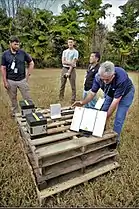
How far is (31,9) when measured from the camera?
45.2 ft

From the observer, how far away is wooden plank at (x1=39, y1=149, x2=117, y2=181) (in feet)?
6.56

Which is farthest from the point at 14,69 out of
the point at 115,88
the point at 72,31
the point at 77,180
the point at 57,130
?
the point at 72,31

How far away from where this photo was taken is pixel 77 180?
6.93ft

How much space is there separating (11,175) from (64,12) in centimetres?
1433

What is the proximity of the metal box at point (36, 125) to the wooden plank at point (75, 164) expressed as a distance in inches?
14.3

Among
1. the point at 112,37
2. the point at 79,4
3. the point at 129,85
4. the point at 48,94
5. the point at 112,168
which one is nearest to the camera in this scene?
the point at 112,168

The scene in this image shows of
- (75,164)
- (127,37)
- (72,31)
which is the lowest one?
(75,164)

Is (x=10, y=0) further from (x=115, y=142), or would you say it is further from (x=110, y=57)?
(x=115, y=142)

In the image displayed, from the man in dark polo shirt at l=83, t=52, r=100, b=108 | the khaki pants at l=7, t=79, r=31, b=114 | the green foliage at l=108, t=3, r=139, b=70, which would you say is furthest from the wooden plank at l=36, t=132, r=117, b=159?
the green foliage at l=108, t=3, r=139, b=70

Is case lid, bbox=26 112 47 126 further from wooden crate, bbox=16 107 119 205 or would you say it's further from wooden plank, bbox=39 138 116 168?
wooden plank, bbox=39 138 116 168

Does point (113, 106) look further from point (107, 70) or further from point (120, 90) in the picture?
point (107, 70)

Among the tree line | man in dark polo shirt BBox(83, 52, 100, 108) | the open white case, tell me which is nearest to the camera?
the open white case

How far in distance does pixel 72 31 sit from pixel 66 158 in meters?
13.2

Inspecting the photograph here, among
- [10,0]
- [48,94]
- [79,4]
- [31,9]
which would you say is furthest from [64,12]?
[48,94]
